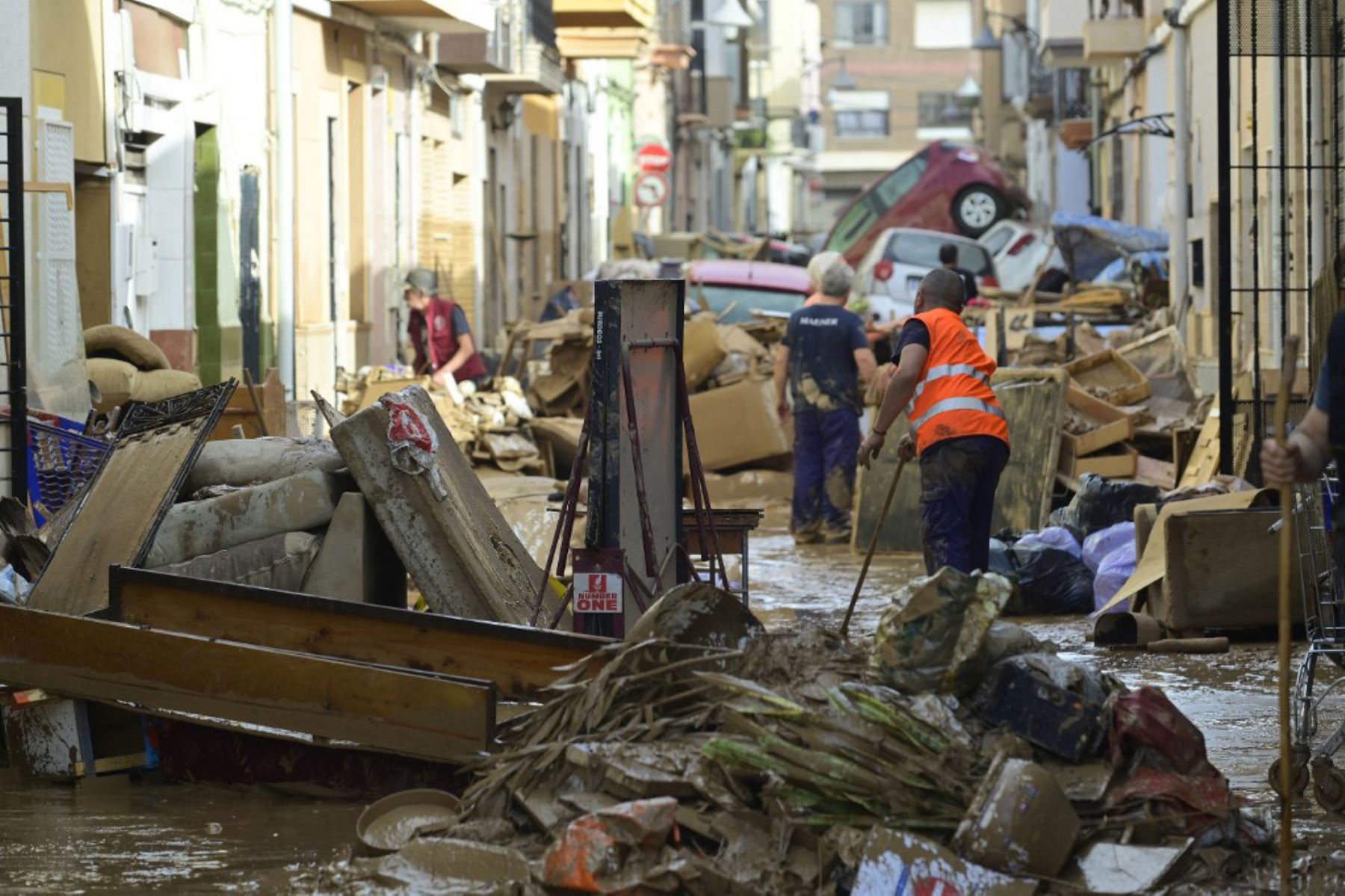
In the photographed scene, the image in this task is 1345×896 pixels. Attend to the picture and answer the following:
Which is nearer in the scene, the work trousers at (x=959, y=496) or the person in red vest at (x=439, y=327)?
the work trousers at (x=959, y=496)

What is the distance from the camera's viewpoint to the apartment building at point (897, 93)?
97.4 m

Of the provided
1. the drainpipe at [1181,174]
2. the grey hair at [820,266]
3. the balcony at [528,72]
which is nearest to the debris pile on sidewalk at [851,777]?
the grey hair at [820,266]

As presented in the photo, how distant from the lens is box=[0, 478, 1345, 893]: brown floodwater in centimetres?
599

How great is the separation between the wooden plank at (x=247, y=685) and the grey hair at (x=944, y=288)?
3558 mm

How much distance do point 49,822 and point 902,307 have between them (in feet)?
79.3

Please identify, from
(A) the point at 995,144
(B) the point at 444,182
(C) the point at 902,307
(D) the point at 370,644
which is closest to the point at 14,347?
(D) the point at 370,644

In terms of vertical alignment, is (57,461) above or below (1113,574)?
above

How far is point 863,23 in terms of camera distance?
326 feet

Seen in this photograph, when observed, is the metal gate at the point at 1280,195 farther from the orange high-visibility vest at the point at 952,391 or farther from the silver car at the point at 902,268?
the silver car at the point at 902,268

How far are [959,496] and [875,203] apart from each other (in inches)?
1279

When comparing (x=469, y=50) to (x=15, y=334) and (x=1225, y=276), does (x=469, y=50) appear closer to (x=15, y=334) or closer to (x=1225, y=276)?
(x=1225, y=276)

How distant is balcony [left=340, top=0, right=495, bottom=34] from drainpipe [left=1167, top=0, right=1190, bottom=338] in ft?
23.6

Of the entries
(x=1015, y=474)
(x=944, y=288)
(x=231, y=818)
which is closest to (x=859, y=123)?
(x=1015, y=474)

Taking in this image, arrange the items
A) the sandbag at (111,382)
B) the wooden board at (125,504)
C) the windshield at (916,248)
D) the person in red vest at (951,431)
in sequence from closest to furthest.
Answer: the wooden board at (125,504) → the person in red vest at (951,431) → the sandbag at (111,382) → the windshield at (916,248)
